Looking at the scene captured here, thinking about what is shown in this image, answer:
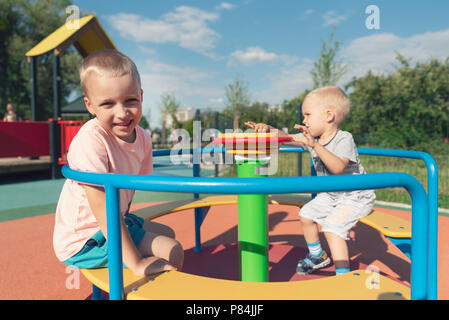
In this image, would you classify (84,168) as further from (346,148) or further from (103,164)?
(346,148)

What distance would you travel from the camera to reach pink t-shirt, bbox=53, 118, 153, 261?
3.54ft

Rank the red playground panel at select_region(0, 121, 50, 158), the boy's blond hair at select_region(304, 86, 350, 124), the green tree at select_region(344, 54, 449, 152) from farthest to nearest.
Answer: the green tree at select_region(344, 54, 449, 152) < the red playground panel at select_region(0, 121, 50, 158) < the boy's blond hair at select_region(304, 86, 350, 124)

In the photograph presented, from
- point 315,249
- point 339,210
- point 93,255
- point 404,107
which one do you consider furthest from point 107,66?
point 404,107

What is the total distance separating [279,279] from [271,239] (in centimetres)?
84

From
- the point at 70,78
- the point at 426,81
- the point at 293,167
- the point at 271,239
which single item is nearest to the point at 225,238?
the point at 271,239

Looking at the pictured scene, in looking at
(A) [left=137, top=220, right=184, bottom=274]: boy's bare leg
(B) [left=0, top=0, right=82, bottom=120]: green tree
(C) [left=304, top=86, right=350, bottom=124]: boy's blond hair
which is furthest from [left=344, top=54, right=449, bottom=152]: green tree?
(B) [left=0, top=0, right=82, bottom=120]: green tree

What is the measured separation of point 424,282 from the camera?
2.72 ft

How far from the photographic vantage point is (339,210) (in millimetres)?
1832

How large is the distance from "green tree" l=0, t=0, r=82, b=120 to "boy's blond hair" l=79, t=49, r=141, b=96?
22.4 m

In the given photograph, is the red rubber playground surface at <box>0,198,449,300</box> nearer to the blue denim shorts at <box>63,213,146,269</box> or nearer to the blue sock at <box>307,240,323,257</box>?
the blue sock at <box>307,240,323,257</box>

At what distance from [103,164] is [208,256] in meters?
1.51

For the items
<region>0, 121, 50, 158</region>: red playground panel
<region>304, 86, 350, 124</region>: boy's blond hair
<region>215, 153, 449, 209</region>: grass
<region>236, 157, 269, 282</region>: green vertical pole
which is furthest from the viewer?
<region>0, 121, 50, 158</region>: red playground panel

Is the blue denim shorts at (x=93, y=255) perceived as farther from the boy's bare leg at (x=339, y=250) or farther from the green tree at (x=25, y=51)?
the green tree at (x=25, y=51)
